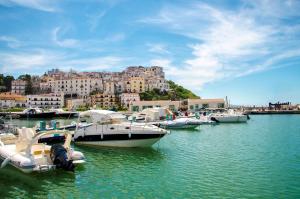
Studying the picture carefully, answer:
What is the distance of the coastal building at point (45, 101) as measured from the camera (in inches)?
5940

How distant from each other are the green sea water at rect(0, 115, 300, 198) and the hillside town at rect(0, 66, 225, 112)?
100445 mm

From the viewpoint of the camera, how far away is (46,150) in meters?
21.9

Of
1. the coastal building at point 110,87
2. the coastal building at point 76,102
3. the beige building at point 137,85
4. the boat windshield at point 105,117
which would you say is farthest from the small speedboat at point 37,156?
the beige building at point 137,85

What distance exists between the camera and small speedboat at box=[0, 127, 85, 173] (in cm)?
2011

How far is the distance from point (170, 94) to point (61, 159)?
15315cm

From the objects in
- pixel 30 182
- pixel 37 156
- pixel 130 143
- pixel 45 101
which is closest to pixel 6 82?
pixel 45 101

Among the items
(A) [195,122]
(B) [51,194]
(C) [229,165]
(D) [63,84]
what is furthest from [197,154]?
(D) [63,84]

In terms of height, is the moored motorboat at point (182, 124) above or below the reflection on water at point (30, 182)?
above

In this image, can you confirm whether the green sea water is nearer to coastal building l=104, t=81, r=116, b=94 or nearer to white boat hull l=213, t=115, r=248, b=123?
white boat hull l=213, t=115, r=248, b=123

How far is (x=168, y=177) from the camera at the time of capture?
20875mm

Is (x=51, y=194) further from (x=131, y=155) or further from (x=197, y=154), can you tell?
(x=197, y=154)

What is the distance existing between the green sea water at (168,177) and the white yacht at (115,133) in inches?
58.3

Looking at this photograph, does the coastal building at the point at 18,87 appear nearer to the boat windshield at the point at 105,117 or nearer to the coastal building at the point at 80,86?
the coastal building at the point at 80,86

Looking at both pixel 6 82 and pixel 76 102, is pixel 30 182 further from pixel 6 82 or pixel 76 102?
pixel 6 82
